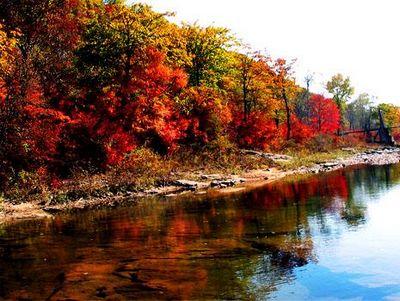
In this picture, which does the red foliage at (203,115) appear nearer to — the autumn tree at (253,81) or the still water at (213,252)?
the autumn tree at (253,81)

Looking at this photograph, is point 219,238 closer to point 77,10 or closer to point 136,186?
point 136,186

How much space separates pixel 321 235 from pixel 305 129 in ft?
166

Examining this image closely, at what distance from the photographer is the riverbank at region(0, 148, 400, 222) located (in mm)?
21469

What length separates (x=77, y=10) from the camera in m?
38.1

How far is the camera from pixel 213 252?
12.4 m

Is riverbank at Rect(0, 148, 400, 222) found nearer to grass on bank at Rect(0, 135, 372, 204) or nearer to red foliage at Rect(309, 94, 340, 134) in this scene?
grass on bank at Rect(0, 135, 372, 204)

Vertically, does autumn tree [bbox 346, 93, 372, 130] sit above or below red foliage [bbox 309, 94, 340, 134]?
above

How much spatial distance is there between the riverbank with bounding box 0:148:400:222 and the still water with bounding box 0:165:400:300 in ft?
7.37

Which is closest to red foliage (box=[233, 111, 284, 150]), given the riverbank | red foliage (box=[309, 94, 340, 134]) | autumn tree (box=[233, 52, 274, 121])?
autumn tree (box=[233, 52, 274, 121])

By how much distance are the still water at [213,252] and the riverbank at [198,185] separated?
2.25 metres

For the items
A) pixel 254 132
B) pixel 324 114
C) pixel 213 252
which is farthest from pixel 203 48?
pixel 324 114

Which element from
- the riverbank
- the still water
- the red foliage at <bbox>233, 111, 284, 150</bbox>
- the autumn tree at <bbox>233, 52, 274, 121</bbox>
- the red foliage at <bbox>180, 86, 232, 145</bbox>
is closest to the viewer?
the still water

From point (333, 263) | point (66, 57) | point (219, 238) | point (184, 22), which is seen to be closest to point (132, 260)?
point (219, 238)

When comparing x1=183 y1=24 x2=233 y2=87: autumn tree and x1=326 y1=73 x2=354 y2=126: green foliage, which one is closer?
x1=183 y1=24 x2=233 y2=87: autumn tree
